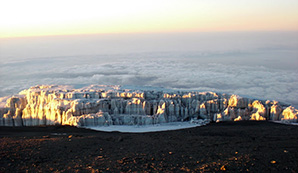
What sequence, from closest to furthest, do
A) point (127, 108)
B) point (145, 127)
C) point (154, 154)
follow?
point (154, 154) < point (145, 127) < point (127, 108)

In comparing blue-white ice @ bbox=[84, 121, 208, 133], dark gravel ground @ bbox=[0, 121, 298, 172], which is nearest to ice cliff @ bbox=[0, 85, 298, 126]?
blue-white ice @ bbox=[84, 121, 208, 133]

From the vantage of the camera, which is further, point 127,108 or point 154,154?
point 127,108

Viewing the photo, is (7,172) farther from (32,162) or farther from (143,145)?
(143,145)

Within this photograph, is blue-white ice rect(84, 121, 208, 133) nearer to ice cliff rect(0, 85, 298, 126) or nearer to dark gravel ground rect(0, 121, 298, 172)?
ice cliff rect(0, 85, 298, 126)

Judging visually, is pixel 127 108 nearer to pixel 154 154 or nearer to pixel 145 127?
pixel 145 127

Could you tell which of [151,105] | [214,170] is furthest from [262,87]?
[214,170]

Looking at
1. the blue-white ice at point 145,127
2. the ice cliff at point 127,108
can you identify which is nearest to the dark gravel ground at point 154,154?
the blue-white ice at point 145,127

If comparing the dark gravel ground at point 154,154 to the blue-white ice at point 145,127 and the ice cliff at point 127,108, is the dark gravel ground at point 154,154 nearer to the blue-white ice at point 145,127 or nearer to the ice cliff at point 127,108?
the blue-white ice at point 145,127

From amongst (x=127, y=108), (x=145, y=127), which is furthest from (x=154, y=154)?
(x=127, y=108)
